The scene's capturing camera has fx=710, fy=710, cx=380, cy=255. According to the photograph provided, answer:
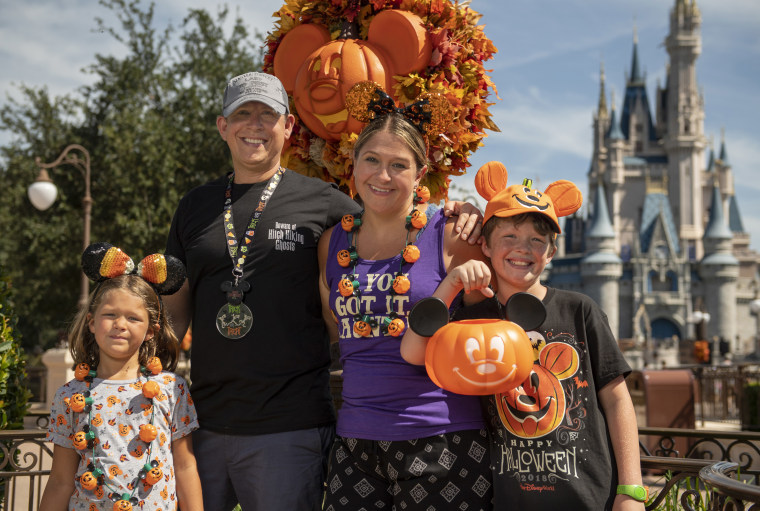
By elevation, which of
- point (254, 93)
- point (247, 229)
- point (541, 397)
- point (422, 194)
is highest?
point (254, 93)

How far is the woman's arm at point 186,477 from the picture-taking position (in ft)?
9.65

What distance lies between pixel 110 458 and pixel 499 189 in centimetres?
192

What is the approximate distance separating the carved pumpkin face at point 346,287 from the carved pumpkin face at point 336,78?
4.17ft

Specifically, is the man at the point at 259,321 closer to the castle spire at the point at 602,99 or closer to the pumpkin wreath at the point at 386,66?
the pumpkin wreath at the point at 386,66

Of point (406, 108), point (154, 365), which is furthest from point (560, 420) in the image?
point (154, 365)

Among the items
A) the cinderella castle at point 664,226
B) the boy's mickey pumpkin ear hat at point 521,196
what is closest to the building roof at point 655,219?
the cinderella castle at point 664,226

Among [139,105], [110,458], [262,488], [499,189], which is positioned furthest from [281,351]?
[139,105]

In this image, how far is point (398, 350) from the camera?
271 cm

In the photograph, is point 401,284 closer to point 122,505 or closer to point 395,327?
point 395,327

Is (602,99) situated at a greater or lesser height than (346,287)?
greater

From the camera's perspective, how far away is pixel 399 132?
2.79 metres

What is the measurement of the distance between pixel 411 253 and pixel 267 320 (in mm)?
747

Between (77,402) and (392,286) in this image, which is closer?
(392,286)

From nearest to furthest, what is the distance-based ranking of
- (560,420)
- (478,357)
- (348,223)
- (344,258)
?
(478,357) < (560,420) < (344,258) < (348,223)
